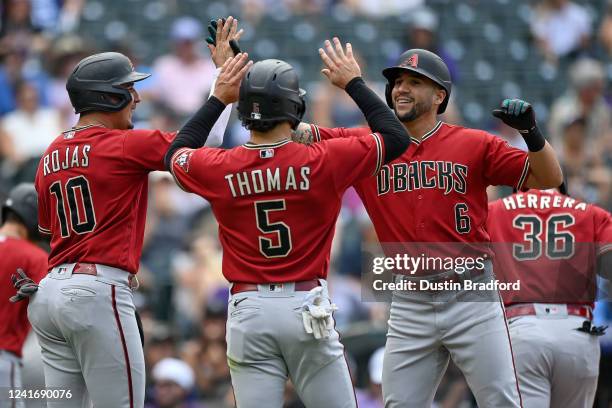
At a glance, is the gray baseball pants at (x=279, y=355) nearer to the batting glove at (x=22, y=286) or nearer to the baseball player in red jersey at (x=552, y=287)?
the batting glove at (x=22, y=286)

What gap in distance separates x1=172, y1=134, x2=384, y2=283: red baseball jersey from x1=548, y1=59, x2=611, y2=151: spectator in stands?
7.21 meters

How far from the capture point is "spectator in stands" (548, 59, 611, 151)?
12.9 metres

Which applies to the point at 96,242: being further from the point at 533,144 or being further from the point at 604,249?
the point at 604,249

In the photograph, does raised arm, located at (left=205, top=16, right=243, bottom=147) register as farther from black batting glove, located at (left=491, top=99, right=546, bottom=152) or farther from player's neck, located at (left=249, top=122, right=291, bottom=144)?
black batting glove, located at (left=491, top=99, right=546, bottom=152)

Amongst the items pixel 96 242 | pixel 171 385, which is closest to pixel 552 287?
pixel 96 242

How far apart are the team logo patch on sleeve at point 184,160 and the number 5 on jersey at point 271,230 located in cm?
41

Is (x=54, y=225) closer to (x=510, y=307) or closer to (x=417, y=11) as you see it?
(x=510, y=307)

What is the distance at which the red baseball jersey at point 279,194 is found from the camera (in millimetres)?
5746

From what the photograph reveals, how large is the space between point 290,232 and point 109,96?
4.40ft

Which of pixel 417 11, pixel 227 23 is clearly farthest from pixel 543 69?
pixel 227 23

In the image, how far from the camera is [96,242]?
20.2ft

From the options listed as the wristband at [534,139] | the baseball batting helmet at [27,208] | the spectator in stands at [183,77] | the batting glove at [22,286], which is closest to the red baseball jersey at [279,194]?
the wristband at [534,139]

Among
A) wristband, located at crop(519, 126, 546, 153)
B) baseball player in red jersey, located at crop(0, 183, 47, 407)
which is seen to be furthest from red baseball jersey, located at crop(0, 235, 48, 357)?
wristband, located at crop(519, 126, 546, 153)

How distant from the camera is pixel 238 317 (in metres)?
5.79
